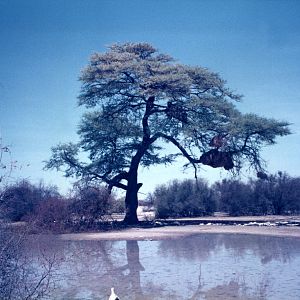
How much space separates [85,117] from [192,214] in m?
14.7

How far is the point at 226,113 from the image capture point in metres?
32.5

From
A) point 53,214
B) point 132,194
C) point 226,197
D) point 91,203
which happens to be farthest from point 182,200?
point 53,214

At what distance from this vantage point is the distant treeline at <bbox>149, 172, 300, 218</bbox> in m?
41.5

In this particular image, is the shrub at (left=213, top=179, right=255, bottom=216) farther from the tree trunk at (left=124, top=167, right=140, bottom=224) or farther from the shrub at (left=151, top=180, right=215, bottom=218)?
the tree trunk at (left=124, top=167, right=140, bottom=224)

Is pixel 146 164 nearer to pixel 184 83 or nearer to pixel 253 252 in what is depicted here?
pixel 184 83

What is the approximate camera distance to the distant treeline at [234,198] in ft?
136

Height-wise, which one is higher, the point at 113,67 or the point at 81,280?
the point at 113,67

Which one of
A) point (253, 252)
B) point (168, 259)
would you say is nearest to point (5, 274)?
point (168, 259)

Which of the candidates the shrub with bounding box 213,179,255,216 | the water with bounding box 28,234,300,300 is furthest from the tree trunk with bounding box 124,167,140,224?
the water with bounding box 28,234,300,300

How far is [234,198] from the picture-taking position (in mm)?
43344

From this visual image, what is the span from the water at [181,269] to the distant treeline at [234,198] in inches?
798

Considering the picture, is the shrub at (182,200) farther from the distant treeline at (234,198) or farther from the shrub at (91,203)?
the shrub at (91,203)

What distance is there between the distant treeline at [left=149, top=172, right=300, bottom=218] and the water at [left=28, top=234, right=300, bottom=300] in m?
20.3

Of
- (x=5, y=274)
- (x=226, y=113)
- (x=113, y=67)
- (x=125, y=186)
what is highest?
(x=113, y=67)
